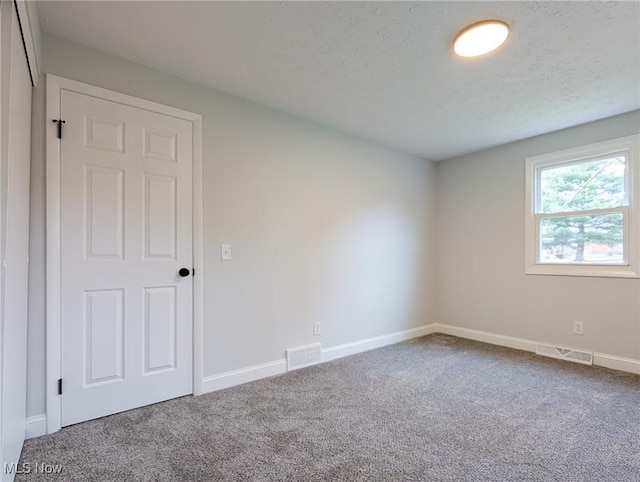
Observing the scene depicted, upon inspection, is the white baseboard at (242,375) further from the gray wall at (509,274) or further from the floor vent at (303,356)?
the gray wall at (509,274)

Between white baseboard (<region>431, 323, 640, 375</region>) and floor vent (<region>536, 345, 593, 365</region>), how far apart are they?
1.9 inches

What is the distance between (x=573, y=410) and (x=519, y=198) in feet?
7.35

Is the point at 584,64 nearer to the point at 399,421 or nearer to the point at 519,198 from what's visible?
the point at 519,198

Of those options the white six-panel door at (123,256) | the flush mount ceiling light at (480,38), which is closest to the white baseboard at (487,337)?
the flush mount ceiling light at (480,38)

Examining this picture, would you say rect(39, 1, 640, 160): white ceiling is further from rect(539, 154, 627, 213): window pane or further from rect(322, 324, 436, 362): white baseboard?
rect(322, 324, 436, 362): white baseboard

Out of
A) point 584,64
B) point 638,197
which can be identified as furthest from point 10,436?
point 638,197

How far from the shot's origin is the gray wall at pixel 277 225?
6.94ft

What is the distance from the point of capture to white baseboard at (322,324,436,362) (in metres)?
3.29

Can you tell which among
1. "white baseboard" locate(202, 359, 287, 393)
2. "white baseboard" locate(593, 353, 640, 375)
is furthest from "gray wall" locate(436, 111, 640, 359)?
"white baseboard" locate(202, 359, 287, 393)

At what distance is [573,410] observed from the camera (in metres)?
2.25

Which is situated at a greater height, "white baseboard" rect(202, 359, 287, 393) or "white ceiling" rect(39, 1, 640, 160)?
"white ceiling" rect(39, 1, 640, 160)

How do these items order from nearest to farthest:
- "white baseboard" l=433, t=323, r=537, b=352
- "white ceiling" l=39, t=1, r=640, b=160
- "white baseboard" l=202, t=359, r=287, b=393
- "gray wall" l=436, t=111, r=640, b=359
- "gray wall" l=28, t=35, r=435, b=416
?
"white ceiling" l=39, t=1, r=640, b=160 < "gray wall" l=28, t=35, r=435, b=416 < "white baseboard" l=202, t=359, r=287, b=393 < "gray wall" l=436, t=111, r=640, b=359 < "white baseboard" l=433, t=323, r=537, b=352

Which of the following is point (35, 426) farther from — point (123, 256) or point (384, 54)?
point (384, 54)

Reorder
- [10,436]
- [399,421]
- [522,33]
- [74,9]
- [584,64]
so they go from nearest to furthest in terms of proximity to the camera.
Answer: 1. [10,436]
2. [74,9]
3. [522,33]
4. [399,421]
5. [584,64]
